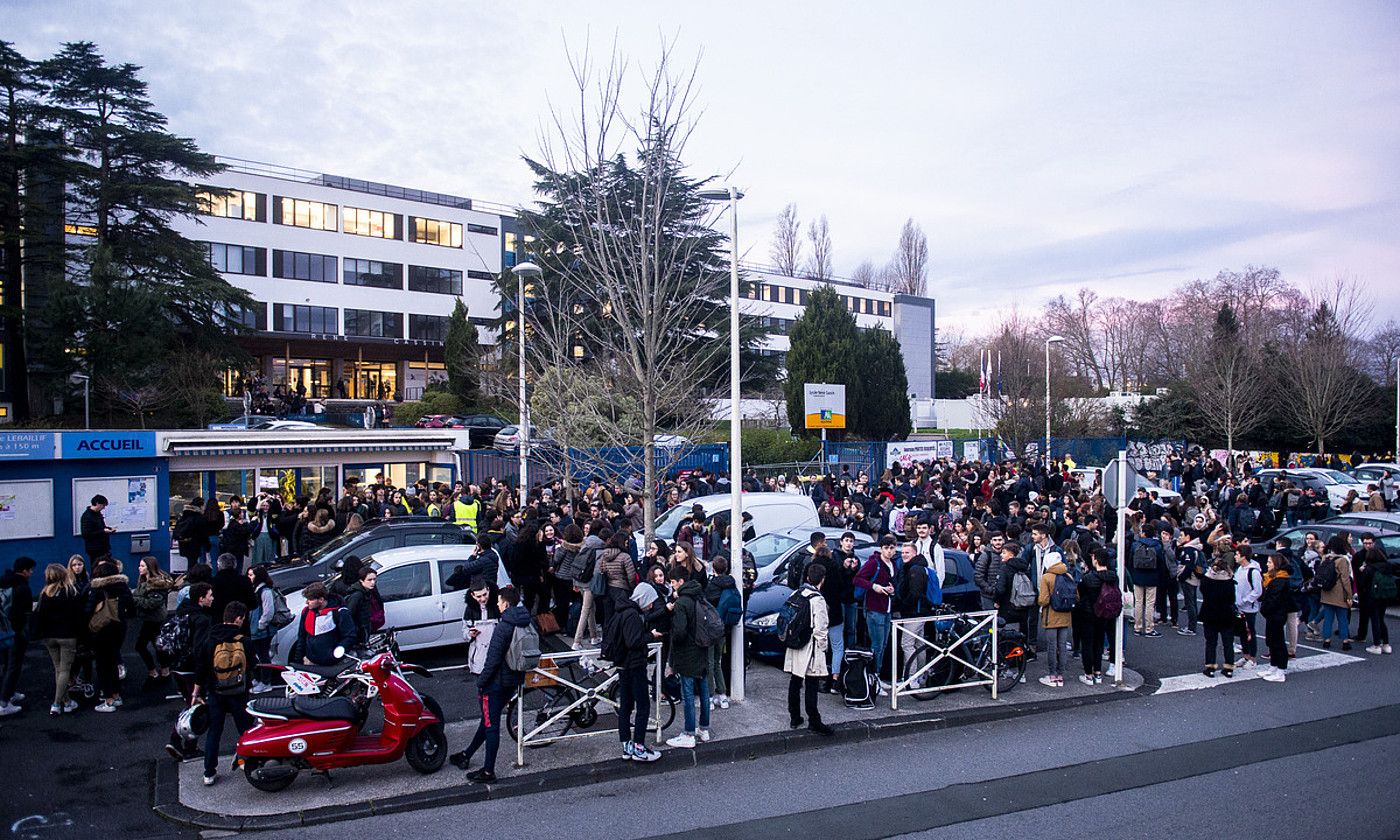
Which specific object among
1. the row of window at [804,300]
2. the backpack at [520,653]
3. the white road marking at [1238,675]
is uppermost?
the row of window at [804,300]

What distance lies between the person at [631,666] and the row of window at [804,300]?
5912 cm

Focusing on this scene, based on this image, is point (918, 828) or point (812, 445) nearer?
point (918, 828)

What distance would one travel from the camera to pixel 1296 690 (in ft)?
33.7

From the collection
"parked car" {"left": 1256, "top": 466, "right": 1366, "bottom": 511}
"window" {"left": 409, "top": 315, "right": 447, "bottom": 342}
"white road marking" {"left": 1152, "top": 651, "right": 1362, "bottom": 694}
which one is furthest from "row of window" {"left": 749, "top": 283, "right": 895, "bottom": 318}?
"white road marking" {"left": 1152, "top": 651, "right": 1362, "bottom": 694}

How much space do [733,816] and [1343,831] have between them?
15.0ft

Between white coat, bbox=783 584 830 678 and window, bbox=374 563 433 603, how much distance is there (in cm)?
549

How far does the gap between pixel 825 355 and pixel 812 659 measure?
112 ft

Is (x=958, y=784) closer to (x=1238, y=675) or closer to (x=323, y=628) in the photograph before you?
(x=1238, y=675)

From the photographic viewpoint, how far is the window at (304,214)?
1897 inches

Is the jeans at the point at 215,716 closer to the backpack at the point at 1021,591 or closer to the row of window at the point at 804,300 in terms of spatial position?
the backpack at the point at 1021,591

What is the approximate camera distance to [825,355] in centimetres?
4162

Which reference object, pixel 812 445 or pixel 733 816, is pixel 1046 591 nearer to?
pixel 733 816

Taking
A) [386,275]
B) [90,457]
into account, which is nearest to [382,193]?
[386,275]

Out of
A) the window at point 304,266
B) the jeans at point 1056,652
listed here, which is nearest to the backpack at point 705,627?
the jeans at point 1056,652
